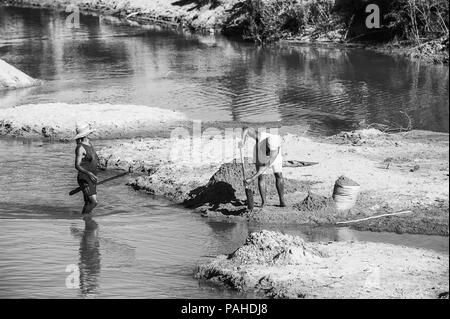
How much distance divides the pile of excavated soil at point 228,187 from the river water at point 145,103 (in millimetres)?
457

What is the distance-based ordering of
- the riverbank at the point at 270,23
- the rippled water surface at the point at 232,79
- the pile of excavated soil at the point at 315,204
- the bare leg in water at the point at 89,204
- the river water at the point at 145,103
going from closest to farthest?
the river water at the point at 145,103
the pile of excavated soil at the point at 315,204
the bare leg in water at the point at 89,204
the rippled water surface at the point at 232,79
the riverbank at the point at 270,23

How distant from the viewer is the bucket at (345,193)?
15.1 m

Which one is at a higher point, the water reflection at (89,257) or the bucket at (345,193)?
the bucket at (345,193)

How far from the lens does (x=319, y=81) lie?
31172mm

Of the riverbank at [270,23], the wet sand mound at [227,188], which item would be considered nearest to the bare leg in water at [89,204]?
the wet sand mound at [227,188]

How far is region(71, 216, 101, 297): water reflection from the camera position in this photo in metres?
12.0

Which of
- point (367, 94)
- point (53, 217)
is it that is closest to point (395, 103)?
point (367, 94)

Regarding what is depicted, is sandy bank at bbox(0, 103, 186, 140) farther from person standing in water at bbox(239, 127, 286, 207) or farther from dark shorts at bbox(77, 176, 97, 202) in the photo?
person standing in water at bbox(239, 127, 286, 207)

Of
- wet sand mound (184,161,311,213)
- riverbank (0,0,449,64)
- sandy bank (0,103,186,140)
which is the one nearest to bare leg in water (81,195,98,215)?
wet sand mound (184,161,311,213)

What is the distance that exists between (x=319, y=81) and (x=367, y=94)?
3.41 metres

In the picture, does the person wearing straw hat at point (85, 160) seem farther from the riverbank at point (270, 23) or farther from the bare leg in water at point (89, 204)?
the riverbank at point (270, 23)

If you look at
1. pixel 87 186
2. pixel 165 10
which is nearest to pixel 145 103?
pixel 87 186

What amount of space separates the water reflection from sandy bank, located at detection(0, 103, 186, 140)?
759 cm
